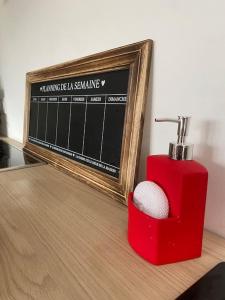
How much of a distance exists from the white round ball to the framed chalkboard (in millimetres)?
155

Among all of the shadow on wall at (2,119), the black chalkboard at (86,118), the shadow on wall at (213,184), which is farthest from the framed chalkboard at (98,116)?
the shadow on wall at (2,119)

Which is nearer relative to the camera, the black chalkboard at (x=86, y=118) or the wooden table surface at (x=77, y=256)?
the wooden table surface at (x=77, y=256)

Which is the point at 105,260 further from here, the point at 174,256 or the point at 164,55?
the point at 164,55

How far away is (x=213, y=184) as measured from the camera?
0.49m

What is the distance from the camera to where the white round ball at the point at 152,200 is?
390 mm

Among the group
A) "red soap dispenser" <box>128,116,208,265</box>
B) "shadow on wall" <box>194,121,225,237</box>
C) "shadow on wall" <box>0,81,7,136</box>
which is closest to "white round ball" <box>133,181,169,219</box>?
"red soap dispenser" <box>128,116,208,265</box>

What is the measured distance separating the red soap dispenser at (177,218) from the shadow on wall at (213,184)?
0.34ft

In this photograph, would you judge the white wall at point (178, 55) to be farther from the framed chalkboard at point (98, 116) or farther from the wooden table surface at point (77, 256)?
the wooden table surface at point (77, 256)

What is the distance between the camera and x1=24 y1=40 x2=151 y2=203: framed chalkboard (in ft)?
1.93

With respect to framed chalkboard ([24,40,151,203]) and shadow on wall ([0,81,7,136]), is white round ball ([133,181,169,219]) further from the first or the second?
shadow on wall ([0,81,7,136])

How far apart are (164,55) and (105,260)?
44 cm

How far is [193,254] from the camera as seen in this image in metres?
0.41

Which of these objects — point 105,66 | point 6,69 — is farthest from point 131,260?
point 6,69

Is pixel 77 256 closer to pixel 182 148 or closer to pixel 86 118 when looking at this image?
pixel 182 148
